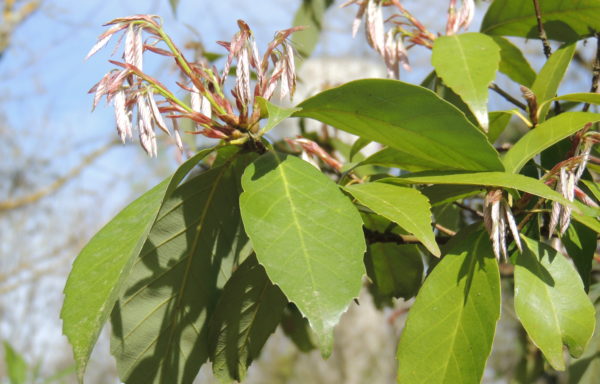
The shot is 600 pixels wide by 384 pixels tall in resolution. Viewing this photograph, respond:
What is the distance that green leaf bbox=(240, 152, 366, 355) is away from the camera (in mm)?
599

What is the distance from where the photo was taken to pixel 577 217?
67 centimetres

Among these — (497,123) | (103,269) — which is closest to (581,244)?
(497,123)

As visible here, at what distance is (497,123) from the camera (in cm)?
89

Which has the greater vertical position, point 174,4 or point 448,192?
point 174,4

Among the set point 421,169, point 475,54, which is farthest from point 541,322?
point 475,54

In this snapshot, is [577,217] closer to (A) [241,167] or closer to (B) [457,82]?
(B) [457,82]

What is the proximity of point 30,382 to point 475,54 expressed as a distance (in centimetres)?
166

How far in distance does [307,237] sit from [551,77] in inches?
16.2

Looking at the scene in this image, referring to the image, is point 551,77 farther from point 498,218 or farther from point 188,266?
point 188,266

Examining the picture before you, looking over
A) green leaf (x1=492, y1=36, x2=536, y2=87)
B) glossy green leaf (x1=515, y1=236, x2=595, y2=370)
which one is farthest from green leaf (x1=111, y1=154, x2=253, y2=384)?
green leaf (x1=492, y1=36, x2=536, y2=87)

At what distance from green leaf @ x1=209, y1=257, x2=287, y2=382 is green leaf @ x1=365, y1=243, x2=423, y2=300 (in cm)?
16

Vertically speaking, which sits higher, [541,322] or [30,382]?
[541,322]

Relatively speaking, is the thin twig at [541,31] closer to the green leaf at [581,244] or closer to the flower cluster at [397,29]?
the flower cluster at [397,29]

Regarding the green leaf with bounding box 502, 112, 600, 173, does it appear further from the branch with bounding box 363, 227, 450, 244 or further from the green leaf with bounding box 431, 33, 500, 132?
the branch with bounding box 363, 227, 450, 244
